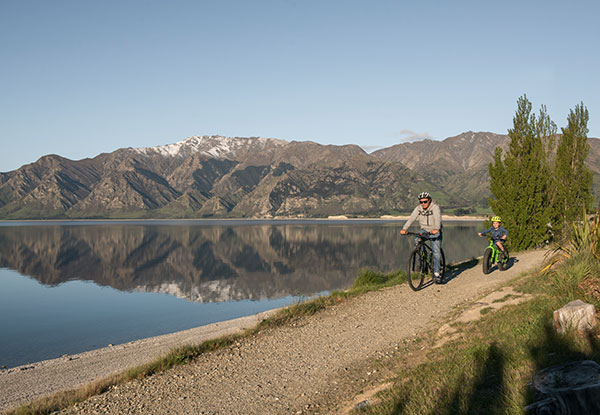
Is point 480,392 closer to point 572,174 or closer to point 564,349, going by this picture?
point 564,349

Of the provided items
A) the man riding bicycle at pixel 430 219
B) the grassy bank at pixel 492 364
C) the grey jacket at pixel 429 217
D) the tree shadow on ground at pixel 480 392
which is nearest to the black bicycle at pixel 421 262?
the man riding bicycle at pixel 430 219

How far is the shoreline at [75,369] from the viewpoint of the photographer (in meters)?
15.2

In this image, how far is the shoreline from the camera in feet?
49.8

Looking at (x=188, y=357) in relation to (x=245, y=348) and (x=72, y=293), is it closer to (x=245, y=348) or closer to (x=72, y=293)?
(x=245, y=348)

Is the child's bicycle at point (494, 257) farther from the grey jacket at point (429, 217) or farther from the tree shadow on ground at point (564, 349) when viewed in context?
the tree shadow on ground at point (564, 349)

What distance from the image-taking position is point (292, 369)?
9.82m

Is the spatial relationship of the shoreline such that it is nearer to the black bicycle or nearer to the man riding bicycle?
the black bicycle

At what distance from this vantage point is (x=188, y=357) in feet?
37.2

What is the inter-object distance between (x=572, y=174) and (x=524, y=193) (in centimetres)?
417

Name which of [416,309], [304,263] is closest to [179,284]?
[304,263]

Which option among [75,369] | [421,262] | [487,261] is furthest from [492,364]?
[75,369]

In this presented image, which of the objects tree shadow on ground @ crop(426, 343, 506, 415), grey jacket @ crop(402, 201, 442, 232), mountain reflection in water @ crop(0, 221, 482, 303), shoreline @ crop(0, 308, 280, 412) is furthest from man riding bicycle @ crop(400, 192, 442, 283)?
mountain reflection in water @ crop(0, 221, 482, 303)

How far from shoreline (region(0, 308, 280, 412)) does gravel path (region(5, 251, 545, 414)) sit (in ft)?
11.1

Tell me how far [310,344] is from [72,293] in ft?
138
